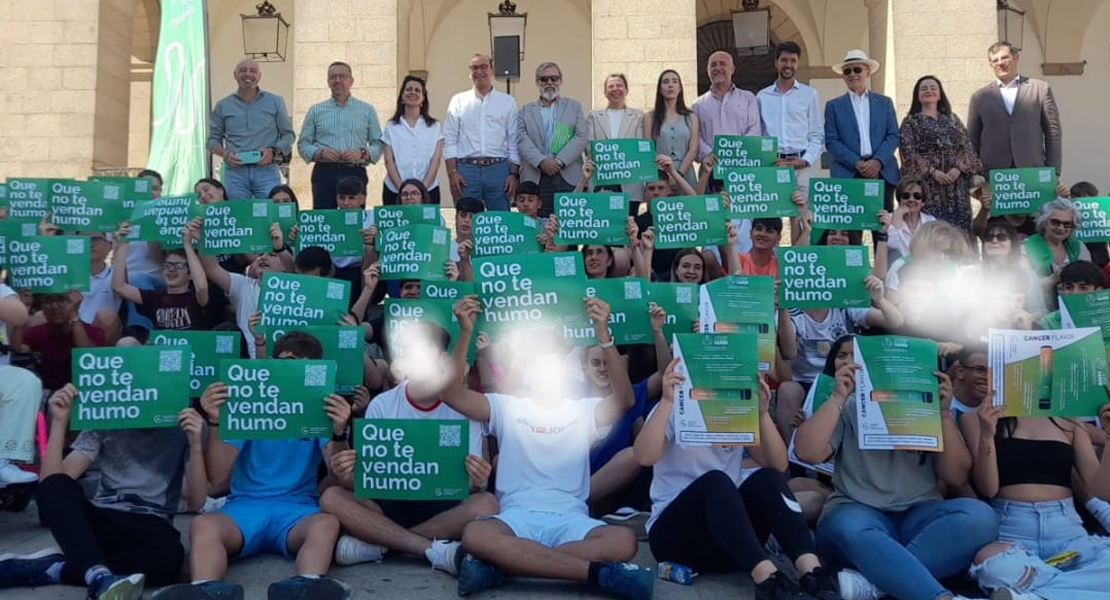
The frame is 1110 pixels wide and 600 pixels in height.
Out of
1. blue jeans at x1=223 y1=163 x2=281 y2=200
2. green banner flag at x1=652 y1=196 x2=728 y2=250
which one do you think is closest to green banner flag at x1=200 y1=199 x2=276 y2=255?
blue jeans at x1=223 y1=163 x2=281 y2=200

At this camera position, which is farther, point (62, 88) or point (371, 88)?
point (62, 88)

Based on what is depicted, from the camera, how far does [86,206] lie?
27.3 feet

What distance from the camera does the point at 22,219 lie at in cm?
853

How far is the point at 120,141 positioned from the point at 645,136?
7.40 metres

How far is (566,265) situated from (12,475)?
10.1ft

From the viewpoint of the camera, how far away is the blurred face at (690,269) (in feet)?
22.9

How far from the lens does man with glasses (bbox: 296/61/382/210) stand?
923 centimetres

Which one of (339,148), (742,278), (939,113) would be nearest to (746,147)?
(939,113)

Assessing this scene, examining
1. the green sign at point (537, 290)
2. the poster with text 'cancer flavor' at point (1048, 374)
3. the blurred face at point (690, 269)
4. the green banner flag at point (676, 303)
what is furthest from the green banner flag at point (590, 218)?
the poster with text 'cancer flavor' at point (1048, 374)

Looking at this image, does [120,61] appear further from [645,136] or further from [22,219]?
[645,136]

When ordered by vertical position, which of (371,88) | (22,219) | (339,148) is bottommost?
(22,219)

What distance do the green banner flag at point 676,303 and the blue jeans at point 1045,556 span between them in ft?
6.12

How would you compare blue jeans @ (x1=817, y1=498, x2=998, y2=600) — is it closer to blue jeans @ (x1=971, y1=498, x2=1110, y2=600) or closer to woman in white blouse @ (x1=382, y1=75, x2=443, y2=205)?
blue jeans @ (x1=971, y1=498, x2=1110, y2=600)

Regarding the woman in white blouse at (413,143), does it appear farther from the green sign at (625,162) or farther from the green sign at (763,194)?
the green sign at (763,194)
